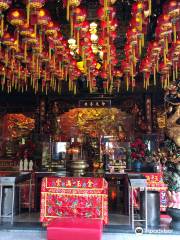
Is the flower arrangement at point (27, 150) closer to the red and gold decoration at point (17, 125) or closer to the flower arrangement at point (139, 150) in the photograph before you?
the red and gold decoration at point (17, 125)

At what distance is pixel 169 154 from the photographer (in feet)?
15.2

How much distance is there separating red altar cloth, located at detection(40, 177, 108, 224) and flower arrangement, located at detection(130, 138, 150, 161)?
2433 mm

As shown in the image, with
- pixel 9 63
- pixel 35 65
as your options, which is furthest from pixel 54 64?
pixel 9 63

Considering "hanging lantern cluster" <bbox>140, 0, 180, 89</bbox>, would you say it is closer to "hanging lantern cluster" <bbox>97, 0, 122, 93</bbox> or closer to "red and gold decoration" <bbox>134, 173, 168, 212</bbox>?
"hanging lantern cluster" <bbox>97, 0, 122, 93</bbox>

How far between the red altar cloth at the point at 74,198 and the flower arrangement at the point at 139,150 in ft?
7.98

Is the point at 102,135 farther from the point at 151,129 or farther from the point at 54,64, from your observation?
the point at 54,64

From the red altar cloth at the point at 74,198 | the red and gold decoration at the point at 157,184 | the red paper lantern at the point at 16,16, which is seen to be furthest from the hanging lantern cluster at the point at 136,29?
the red and gold decoration at the point at 157,184

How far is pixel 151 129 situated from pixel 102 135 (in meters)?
1.48

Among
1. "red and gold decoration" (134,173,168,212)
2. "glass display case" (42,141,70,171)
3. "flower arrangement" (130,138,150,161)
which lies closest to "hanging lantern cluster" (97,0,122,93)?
"flower arrangement" (130,138,150,161)

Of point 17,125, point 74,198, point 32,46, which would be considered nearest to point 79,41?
point 32,46

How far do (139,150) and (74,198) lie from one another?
2966 mm

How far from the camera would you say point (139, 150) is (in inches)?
285

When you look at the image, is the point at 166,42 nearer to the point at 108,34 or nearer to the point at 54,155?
the point at 108,34

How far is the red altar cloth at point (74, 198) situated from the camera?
462 centimetres
